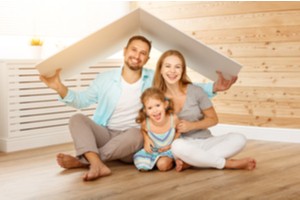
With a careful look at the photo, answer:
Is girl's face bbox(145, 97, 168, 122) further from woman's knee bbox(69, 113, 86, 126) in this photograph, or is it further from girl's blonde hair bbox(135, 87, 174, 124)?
woman's knee bbox(69, 113, 86, 126)

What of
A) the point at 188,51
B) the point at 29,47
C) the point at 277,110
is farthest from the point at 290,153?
the point at 29,47

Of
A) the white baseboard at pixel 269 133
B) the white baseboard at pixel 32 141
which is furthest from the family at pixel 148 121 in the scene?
the white baseboard at pixel 269 133

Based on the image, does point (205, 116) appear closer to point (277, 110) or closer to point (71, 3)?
point (277, 110)

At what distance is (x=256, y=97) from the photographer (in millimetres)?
3684

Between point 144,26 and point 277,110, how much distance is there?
4.44 ft

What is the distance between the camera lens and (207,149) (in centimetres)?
256

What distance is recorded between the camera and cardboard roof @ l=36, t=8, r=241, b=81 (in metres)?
2.46

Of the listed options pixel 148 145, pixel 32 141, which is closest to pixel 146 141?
pixel 148 145

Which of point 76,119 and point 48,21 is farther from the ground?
point 48,21

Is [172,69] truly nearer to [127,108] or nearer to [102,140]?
[127,108]

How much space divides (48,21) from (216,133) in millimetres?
1482

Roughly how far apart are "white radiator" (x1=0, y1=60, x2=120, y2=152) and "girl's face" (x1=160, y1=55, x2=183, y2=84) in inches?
44.3

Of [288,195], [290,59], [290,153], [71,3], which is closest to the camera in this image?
[288,195]

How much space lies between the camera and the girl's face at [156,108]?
2.51 m
